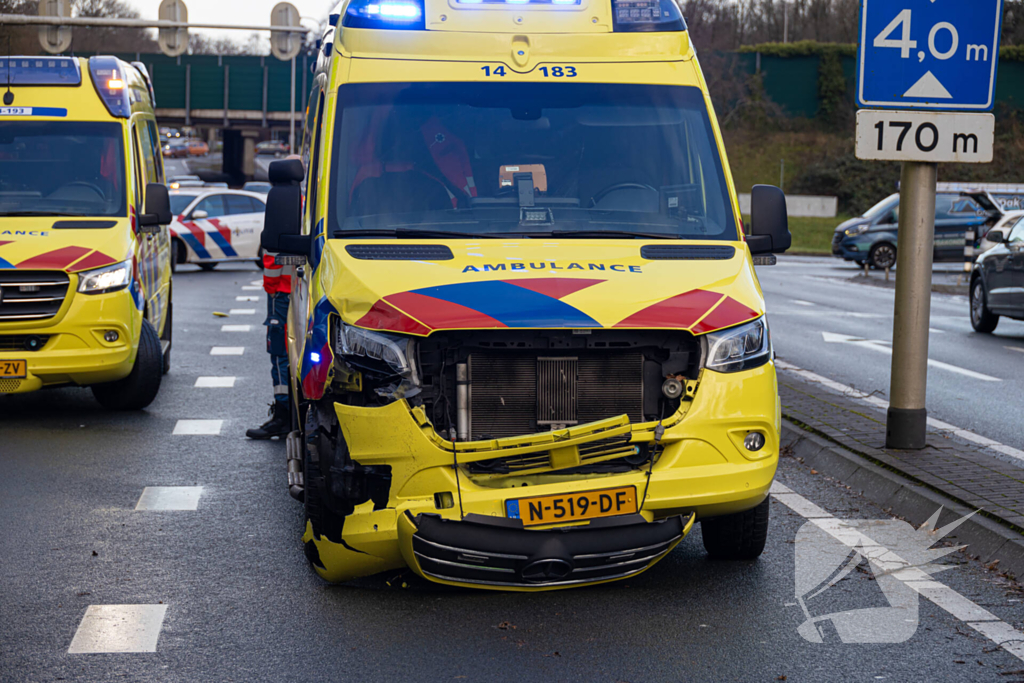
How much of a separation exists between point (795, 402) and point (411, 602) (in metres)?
5.17

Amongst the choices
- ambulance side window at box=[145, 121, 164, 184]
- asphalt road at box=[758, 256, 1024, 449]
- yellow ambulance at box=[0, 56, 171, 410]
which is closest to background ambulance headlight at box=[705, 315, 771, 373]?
asphalt road at box=[758, 256, 1024, 449]

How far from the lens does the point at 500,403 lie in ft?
16.3

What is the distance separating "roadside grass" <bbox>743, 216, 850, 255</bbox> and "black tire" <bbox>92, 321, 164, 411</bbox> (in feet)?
111

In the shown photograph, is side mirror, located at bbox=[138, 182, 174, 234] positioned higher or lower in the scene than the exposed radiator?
higher

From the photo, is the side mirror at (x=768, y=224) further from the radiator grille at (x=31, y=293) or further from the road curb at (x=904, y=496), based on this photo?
the radiator grille at (x=31, y=293)

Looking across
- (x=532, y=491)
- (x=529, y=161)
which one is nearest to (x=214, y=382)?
(x=529, y=161)

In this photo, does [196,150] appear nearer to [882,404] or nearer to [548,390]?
[882,404]

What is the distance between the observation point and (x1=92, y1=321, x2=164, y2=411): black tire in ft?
31.3

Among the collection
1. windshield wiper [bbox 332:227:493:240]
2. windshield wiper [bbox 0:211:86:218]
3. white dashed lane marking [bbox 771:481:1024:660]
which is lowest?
white dashed lane marking [bbox 771:481:1024:660]

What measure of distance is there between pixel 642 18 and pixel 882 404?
15.8 ft

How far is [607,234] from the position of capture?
5.68 metres

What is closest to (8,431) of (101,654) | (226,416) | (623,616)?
(226,416)

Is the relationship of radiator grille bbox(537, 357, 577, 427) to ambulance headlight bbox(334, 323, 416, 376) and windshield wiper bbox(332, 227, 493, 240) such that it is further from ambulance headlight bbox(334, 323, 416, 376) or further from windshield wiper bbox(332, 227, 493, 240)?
windshield wiper bbox(332, 227, 493, 240)

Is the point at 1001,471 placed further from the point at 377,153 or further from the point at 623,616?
the point at 377,153
